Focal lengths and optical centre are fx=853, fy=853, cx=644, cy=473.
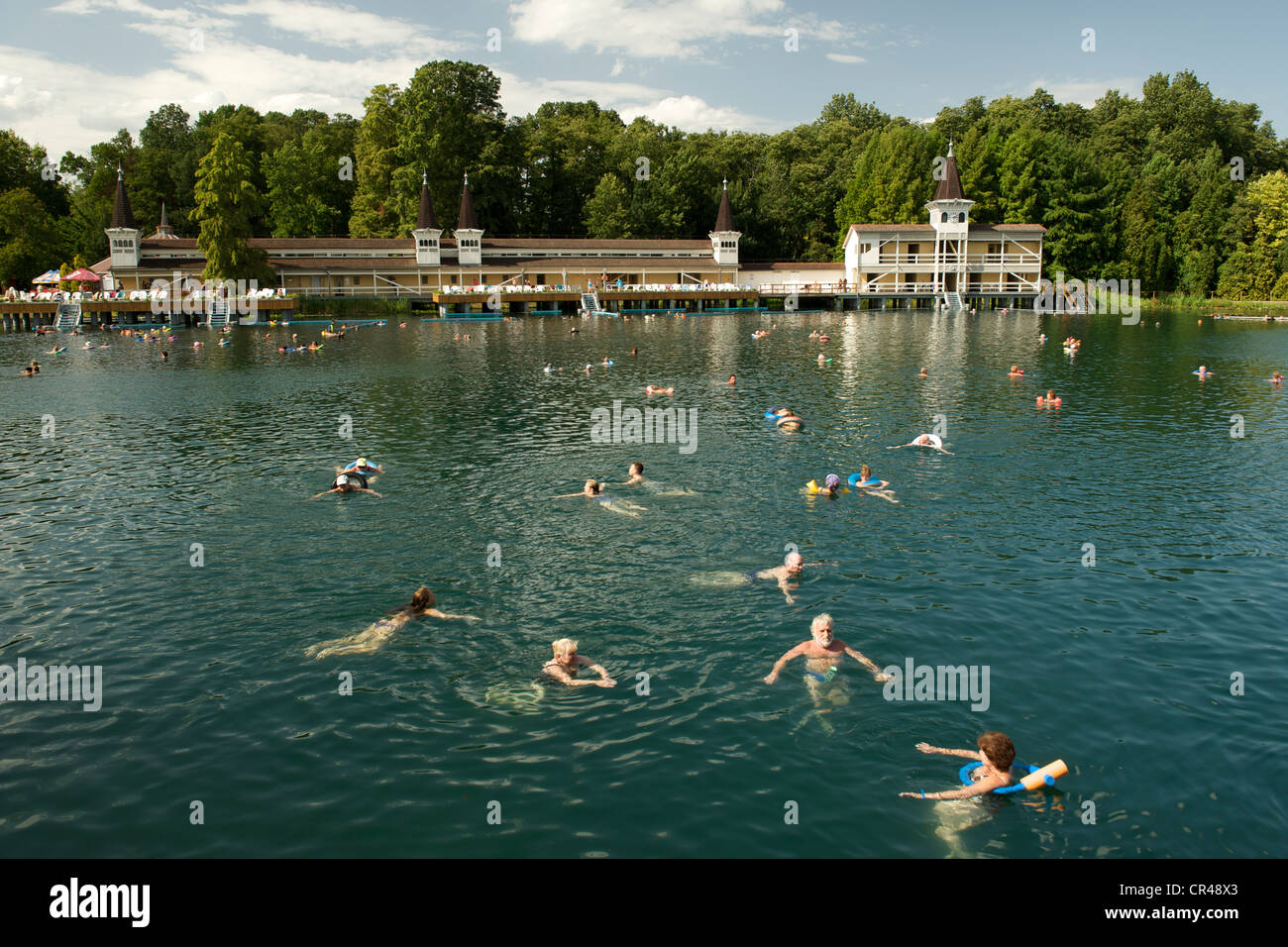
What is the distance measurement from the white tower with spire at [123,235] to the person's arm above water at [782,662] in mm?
98941

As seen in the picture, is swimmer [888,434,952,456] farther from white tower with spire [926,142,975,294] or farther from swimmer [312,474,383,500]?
white tower with spire [926,142,975,294]

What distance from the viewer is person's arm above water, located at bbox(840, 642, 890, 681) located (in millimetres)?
13305

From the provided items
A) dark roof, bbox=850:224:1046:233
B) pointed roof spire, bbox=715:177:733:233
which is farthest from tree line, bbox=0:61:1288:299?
pointed roof spire, bbox=715:177:733:233

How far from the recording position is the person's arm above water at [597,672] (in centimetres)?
1316

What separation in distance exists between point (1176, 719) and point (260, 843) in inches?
482

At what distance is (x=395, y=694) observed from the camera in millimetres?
12977

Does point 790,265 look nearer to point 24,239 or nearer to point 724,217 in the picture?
point 724,217

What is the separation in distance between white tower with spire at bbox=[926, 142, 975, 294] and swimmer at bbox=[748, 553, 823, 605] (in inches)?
3600

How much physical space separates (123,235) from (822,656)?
328 feet

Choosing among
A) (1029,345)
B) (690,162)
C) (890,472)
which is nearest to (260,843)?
(890,472)

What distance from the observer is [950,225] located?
322 ft

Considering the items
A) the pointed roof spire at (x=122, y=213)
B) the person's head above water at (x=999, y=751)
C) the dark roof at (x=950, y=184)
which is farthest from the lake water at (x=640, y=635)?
the dark roof at (x=950, y=184)

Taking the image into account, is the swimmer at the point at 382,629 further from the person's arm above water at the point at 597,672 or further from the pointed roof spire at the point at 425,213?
the pointed roof spire at the point at 425,213
